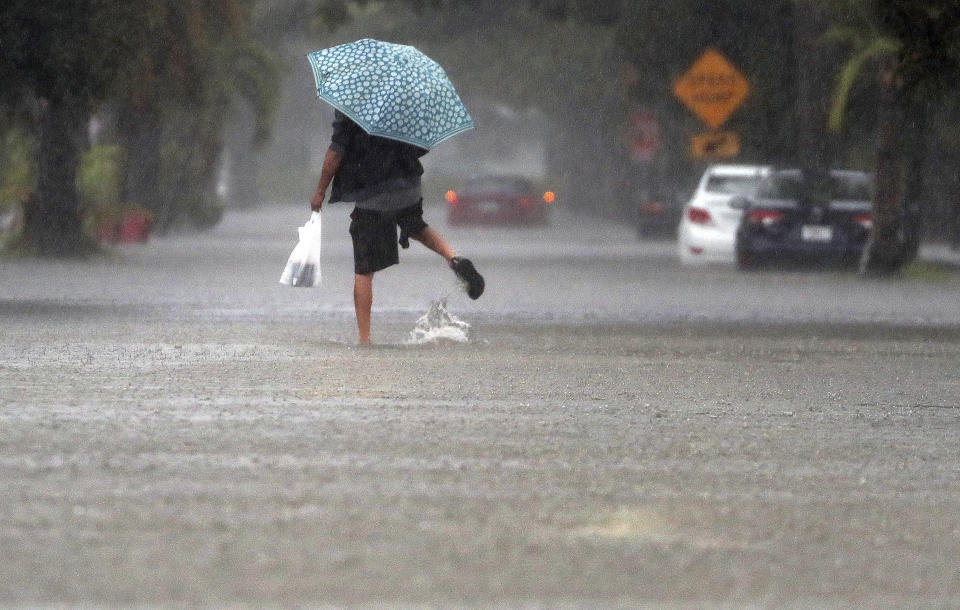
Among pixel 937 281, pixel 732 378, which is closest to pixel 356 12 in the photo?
pixel 937 281

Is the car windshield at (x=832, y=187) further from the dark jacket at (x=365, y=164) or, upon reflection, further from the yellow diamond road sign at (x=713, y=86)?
the dark jacket at (x=365, y=164)

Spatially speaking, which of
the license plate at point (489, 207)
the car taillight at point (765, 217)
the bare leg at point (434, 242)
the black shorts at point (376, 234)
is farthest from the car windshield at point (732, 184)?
the license plate at point (489, 207)

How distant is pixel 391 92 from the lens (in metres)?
13.1

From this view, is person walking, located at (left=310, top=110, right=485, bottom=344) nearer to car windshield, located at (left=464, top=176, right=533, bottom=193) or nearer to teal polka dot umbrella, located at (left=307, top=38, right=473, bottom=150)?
teal polka dot umbrella, located at (left=307, top=38, right=473, bottom=150)

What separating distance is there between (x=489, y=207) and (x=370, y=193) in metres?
41.2

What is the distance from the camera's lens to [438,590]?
5.50m

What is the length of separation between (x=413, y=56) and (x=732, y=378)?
339 cm

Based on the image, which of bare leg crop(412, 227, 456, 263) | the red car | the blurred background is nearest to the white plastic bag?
bare leg crop(412, 227, 456, 263)

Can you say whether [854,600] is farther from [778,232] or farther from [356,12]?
[356,12]

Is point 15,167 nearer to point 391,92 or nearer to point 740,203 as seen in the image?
point 740,203

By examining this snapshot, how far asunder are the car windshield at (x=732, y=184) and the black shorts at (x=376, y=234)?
1594cm

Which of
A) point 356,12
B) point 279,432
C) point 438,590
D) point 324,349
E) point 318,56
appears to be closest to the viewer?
point 438,590

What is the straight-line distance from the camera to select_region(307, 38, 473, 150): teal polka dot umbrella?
42.5 feet

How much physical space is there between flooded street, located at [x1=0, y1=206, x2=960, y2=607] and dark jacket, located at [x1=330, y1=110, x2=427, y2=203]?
97 centimetres
